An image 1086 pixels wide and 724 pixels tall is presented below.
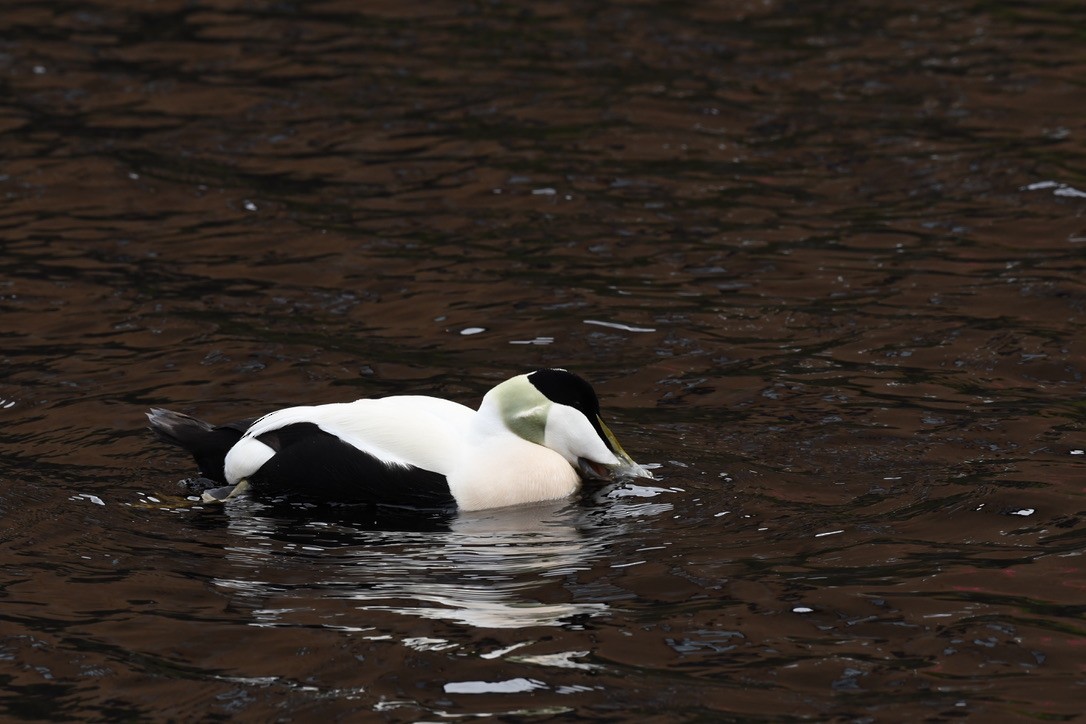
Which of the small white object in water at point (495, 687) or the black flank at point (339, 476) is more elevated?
the black flank at point (339, 476)

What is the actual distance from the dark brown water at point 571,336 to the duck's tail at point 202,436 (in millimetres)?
189

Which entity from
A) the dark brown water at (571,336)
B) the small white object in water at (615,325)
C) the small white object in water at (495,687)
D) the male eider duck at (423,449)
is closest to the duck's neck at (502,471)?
the male eider duck at (423,449)

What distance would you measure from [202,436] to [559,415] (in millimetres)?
1394

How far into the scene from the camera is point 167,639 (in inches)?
213

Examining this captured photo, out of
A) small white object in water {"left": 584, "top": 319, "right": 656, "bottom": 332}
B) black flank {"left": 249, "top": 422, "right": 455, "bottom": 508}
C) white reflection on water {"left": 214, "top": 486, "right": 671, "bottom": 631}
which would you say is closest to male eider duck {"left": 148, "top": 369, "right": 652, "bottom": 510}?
black flank {"left": 249, "top": 422, "right": 455, "bottom": 508}

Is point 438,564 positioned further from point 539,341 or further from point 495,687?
point 539,341

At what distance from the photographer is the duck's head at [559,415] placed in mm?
6758

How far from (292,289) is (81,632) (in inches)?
165

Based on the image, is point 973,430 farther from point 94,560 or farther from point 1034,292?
point 94,560

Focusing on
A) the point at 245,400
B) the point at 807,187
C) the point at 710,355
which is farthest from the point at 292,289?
the point at 807,187

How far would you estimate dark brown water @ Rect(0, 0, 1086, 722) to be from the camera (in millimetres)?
5246

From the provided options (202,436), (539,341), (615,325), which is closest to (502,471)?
(202,436)

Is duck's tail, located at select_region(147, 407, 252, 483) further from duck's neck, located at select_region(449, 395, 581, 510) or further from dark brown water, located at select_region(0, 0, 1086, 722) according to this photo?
duck's neck, located at select_region(449, 395, 581, 510)

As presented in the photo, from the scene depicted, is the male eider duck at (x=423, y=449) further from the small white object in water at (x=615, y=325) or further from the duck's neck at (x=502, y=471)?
the small white object in water at (x=615, y=325)
